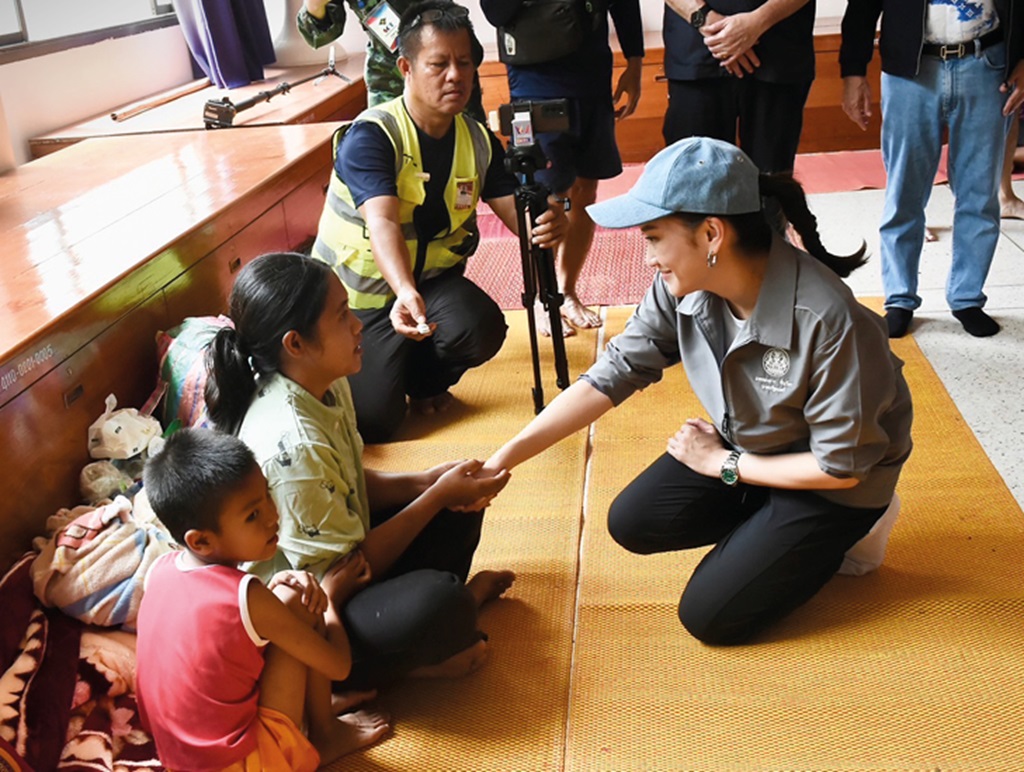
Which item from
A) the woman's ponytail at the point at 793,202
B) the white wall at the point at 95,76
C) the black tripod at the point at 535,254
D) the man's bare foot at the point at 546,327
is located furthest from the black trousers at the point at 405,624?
the white wall at the point at 95,76

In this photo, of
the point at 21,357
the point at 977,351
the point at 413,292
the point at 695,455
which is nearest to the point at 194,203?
the point at 413,292

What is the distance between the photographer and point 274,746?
139cm

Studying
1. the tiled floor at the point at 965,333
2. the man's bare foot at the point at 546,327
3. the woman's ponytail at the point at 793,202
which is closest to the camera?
the woman's ponytail at the point at 793,202

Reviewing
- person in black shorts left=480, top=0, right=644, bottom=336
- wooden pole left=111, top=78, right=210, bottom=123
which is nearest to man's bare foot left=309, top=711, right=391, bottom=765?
person in black shorts left=480, top=0, right=644, bottom=336

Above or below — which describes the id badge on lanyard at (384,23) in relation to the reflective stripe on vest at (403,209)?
above

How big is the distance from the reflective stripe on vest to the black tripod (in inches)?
5.0

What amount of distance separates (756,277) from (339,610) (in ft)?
2.68

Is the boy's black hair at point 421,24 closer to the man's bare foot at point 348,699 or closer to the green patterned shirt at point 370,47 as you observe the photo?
the green patterned shirt at point 370,47

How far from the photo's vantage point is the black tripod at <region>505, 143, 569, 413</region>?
2498mm

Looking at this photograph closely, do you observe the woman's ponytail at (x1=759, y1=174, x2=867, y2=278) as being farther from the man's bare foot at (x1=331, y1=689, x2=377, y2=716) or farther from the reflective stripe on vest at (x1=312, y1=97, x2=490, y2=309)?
the reflective stripe on vest at (x1=312, y1=97, x2=490, y2=309)

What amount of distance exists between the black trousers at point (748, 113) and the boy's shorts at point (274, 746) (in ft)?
6.60

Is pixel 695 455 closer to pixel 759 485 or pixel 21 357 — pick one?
Answer: pixel 759 485

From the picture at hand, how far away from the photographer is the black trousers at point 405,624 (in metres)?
1.55

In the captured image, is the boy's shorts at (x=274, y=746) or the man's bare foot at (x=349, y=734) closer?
the boy's shorts at (x=274, y=746)
